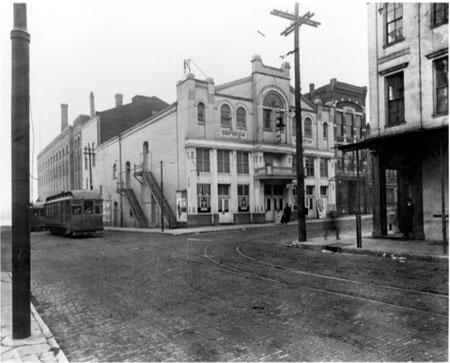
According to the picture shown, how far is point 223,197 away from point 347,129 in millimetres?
18047

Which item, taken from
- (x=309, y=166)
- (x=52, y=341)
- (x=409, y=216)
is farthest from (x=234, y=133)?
(x=52, y=341)

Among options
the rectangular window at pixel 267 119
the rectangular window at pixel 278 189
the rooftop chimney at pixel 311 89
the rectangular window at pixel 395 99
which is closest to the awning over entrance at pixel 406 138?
the rectangular window at pixel 395 99

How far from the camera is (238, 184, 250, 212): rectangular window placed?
108ft

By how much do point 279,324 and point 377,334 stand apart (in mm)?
1208

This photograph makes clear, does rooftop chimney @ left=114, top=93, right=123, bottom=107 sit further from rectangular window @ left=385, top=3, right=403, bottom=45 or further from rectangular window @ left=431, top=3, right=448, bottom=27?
rectangular window @ left=431, top=3, right=448, bottom=27

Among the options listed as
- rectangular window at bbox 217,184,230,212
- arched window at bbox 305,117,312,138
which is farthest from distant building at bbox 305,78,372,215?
rectangular window at bbox 217,184,230,212

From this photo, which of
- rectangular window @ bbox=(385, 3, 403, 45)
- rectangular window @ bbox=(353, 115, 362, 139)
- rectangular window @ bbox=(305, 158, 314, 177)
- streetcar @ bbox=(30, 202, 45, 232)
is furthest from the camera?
rectangular window @ bbox=(353, 115, 362, 139)

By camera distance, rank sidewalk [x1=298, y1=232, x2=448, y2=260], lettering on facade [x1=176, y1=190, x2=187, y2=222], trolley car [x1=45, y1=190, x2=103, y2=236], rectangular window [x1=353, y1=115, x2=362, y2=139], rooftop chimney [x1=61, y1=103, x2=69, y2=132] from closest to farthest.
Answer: sidewalk [x1=298, y1=232, x2=448, y2=260] < trolley car [x1=45, y1=190, x2=103, y2=236] < lettering on facade [x1=176, y1=190, x2=187, y2=222] < rectangular window [x1=353, y1=115, x2=362, y2=139] < rooftop chimney [x1=61, y1=103, x2=69, y2=132]

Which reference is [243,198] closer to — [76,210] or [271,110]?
[271,110]

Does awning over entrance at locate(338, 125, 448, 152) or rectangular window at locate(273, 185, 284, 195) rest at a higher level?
awning over entrance at locate(338, 125, 448, 152)

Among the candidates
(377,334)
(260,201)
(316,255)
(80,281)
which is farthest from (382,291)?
(260,201)

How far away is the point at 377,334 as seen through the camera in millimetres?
4855

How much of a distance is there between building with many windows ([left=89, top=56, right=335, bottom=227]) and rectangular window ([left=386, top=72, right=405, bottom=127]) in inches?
669

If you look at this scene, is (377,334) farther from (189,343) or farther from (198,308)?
(198,308)
